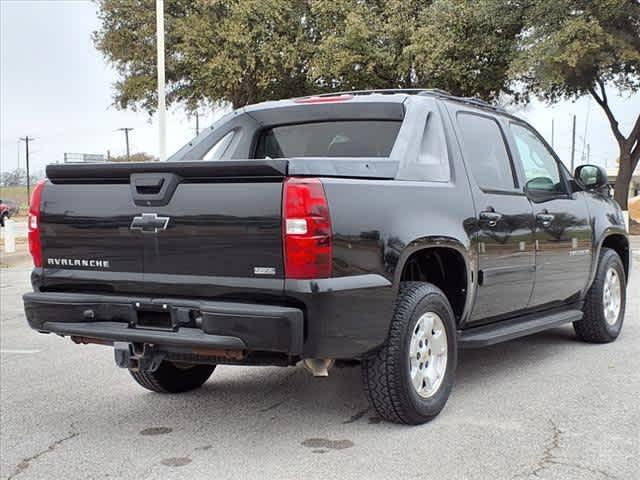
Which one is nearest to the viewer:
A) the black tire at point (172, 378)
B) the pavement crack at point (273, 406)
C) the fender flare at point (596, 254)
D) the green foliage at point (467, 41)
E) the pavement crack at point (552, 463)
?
the pavement crack at point (552, 463)

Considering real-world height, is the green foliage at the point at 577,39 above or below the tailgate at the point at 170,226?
above

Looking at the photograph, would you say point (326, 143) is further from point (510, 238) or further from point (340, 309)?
point (340, 309)

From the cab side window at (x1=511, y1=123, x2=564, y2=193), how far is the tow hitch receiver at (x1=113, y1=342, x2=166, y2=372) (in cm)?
302

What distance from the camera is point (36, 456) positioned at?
4270 mm

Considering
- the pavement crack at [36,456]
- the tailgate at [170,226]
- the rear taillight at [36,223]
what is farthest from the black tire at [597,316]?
the rear taillight at [36,223]

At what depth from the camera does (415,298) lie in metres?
4.50

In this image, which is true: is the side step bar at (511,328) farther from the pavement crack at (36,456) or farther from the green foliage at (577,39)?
the green foliage at (577,39)

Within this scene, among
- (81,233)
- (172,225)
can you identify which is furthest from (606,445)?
(81,233)

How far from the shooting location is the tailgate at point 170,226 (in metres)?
3.99

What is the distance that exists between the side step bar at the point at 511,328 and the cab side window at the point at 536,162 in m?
0.95

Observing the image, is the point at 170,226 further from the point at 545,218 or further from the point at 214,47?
the point at 214,47

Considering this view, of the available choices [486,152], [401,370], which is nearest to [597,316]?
[486,152]

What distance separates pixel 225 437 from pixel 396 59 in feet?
79.4

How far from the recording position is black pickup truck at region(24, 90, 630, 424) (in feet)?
Result: 13.0
